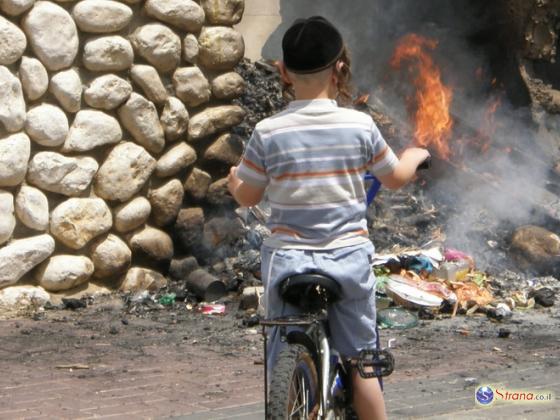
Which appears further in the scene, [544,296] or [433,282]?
[544,296]

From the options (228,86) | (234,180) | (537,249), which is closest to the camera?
(234,180)

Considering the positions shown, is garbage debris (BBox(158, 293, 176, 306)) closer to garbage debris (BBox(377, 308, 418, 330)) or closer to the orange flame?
garbage debris (BBox(377, 308, 418, 330))

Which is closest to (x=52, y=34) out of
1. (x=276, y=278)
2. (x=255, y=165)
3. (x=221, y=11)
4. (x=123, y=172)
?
(x=123, y=172)

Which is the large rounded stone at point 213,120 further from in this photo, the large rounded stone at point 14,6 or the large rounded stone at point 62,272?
the large rounded stone at point 14,6

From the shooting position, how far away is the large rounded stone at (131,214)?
8.23 meters

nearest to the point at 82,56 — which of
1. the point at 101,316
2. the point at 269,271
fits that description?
the point at 101,316

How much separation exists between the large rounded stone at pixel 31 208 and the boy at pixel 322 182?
381 centimetres

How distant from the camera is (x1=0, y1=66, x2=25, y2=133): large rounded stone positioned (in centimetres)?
748

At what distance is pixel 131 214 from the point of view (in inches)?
325

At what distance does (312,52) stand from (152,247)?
4.62 metres

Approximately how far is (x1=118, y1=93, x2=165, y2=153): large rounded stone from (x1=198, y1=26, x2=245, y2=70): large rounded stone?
2.21 ft

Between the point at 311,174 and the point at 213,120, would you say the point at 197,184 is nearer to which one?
the point at 213,120

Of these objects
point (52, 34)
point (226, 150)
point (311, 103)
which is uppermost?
point (311, 103)

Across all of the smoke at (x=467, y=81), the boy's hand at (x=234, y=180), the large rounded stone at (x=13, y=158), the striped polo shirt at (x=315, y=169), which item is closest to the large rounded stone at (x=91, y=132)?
the large rounded stone at (x=13, y=158)
